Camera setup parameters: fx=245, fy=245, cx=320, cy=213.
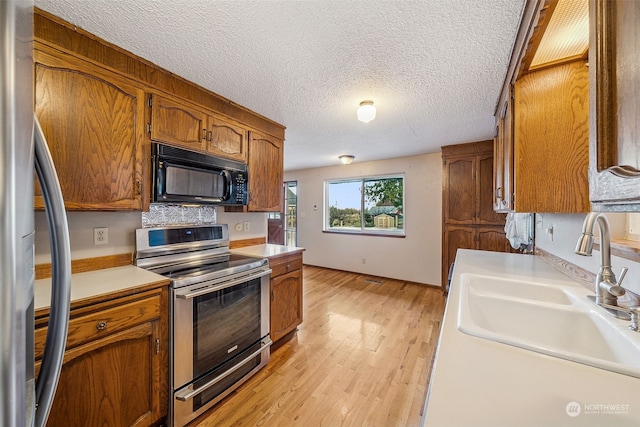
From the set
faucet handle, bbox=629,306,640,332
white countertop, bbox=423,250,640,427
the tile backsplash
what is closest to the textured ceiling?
the tile backsplash

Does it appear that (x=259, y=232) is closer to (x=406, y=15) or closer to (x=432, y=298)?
(x=406, y=15)

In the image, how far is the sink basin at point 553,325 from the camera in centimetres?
67

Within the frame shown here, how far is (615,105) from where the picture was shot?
48 cm

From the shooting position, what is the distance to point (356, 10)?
1.18 m

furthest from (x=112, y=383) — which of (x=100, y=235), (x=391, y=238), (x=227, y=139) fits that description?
(x=391, y=238)

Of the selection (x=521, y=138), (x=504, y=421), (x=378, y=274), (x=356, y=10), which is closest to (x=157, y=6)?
(x=356, y=10)

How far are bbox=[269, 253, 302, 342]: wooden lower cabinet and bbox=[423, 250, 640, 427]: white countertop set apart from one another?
1676 millimetres

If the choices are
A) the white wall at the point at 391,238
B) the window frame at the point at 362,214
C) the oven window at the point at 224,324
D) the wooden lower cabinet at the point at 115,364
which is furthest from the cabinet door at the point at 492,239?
the wooden lower cabinet at the point at 115,364

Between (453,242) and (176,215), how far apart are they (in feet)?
11.5

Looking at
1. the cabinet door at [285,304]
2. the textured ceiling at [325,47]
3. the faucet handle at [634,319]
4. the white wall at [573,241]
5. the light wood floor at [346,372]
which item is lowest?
the light wood floor at [346,372]

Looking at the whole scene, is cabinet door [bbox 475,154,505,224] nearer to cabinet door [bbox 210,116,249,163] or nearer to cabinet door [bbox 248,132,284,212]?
cabinet door [bbox 248,132,284,212]

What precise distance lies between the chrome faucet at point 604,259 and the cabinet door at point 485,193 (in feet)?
8.82

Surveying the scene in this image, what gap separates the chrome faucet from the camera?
77cm

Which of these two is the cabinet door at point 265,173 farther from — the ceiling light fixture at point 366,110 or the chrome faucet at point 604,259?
the chrome faucet at point 604,259
